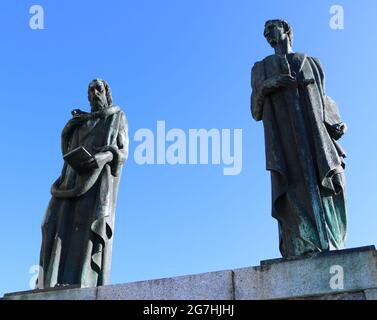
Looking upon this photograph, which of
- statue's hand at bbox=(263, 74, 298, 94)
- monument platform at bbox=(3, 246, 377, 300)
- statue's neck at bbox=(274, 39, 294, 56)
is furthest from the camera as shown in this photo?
statue's neck at bbox=(274, 39, 294, 56)

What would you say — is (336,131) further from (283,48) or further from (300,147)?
(283,48)

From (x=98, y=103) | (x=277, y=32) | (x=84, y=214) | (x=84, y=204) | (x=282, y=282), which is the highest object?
(x=277, y=32)

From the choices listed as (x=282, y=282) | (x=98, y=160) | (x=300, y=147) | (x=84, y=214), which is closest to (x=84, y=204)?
(x=84, y=214)

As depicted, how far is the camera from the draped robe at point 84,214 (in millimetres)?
9758

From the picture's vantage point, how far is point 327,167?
8.57 m

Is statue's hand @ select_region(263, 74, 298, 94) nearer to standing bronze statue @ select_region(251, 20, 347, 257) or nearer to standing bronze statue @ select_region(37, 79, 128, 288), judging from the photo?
standing bronze statue @ select_region(251, 20, 347, 257)

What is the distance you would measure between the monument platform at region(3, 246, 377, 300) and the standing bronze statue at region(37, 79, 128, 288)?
1565 millimetres

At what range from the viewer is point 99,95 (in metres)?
11.4

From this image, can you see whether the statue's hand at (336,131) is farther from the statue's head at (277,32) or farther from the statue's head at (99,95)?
the statue's head at (99,95)

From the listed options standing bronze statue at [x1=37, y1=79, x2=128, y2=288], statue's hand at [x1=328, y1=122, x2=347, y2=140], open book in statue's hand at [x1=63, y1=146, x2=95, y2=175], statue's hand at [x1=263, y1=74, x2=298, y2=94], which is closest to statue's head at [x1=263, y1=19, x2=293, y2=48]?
statue's hand at [x1=263, y1=74, x2=298, y2=94]

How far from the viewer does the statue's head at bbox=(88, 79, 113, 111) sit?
37.3 ft

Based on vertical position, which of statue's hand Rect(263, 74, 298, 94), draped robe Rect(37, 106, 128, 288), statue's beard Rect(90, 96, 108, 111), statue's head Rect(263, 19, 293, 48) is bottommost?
draped robe Rect(37, 106, 128, 288)

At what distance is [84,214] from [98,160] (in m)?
0.87

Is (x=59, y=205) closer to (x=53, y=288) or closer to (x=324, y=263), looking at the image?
(x=53, y=288)
